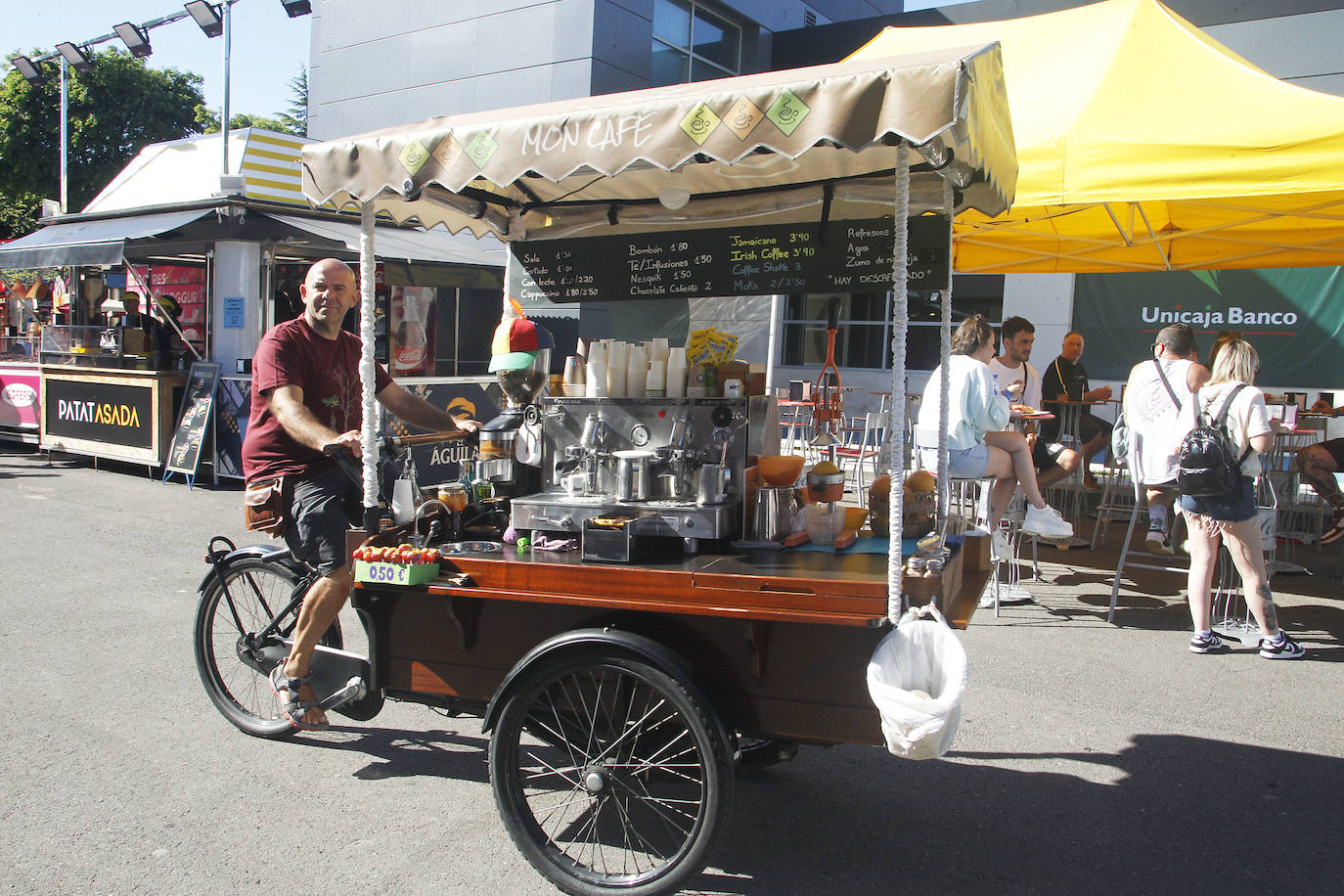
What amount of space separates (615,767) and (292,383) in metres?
2.02

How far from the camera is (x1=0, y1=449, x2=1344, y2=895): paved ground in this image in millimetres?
3080

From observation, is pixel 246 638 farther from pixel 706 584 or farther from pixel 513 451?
pixel 706 584

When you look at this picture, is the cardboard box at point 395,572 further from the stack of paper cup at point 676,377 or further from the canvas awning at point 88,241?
the canvas awning at point 88,241

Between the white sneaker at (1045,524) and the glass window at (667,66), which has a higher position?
the glass window at (667,66)

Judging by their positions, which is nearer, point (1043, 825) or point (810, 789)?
point (1043, 825)

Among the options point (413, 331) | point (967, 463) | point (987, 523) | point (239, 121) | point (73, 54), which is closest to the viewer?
point (967, 463)

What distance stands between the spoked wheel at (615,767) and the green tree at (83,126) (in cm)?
3109

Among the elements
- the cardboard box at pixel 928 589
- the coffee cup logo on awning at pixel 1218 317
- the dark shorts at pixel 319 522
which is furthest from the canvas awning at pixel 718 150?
the coffee cup logo on awning at pixel 1218 317

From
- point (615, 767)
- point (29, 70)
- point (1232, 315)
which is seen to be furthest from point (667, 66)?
point (29, 70)

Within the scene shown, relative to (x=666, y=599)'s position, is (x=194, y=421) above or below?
above

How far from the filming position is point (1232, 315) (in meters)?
11.6

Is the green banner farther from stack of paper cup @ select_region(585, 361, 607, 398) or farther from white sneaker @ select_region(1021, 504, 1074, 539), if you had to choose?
stack of paper cup @ select_region(585, 361, 607, 398)

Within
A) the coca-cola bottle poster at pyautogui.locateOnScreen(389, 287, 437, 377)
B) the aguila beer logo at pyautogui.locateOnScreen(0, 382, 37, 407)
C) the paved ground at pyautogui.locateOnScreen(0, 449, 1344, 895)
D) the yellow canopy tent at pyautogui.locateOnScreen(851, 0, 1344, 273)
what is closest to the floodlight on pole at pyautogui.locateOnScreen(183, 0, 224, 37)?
the coca-cola bottle poster at pyautogui.locateOnScreen(389, 287, 437, 377)

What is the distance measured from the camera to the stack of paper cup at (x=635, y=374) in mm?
3713
